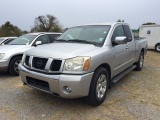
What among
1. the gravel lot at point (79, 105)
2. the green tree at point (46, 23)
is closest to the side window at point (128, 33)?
the gravel lot at point (79, 105)

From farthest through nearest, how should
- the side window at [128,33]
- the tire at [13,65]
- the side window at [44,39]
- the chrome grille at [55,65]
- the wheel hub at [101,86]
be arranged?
the side window at [44,39], the tire at [13,65], the side window at [128,33], the wheel hub at [101,86], the chrome grille at [55,65]

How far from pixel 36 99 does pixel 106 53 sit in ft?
6.19

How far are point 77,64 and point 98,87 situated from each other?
773 mm

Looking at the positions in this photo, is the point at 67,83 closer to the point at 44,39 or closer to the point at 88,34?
the point at 88,34

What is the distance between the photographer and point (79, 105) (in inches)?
154

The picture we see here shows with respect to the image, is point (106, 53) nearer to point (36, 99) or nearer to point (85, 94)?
point (85, 94)

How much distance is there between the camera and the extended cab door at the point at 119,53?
4.46 meters

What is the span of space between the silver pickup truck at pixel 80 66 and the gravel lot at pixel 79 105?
13.0 inches

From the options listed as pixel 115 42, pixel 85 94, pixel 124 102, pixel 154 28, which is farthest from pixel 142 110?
pixel 154 28

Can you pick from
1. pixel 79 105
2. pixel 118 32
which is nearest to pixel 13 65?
pixel 79 105

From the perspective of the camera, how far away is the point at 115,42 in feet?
14.2

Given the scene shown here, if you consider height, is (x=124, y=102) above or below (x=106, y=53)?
below

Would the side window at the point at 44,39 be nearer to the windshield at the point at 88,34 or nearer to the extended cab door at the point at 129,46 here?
the windshield at the point at 88,34

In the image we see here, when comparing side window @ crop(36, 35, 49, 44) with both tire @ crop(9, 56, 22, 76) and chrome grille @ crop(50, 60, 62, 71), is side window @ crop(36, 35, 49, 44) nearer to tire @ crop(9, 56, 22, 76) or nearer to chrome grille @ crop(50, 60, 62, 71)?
tire @ crop(9, 56, 22, 76)
